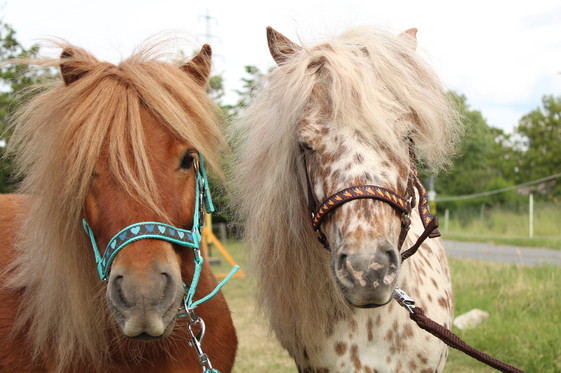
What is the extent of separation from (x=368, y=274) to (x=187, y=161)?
2.88 ft

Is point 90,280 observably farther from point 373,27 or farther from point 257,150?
point 373,27

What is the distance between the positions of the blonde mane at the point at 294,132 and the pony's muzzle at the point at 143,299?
2.83 ft

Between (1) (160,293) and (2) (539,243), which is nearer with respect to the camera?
(1) (160,293)

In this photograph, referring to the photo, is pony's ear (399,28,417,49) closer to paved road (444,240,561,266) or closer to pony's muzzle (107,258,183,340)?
pony's muzzle (107,258,183,340)

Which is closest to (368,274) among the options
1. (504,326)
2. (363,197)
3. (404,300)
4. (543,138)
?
(363,197)

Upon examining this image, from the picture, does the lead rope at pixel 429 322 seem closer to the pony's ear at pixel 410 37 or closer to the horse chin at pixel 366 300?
the horse chin at pixel 366 300

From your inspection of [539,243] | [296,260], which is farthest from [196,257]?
[539,243]

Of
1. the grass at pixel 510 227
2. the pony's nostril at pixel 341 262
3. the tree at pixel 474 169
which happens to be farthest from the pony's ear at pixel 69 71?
the tree at pixel 474 169

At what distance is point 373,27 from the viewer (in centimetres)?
280

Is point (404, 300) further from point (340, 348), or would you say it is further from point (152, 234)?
point (152, 234)

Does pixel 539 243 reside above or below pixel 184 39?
below

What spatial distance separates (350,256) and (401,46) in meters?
1.24

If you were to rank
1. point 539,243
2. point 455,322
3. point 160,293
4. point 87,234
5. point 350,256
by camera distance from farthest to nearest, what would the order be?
1. point 539,243
2. point 455,322
3. point 87,234
4. point 350,256
5. point 160,293

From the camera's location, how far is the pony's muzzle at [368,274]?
2.00m
